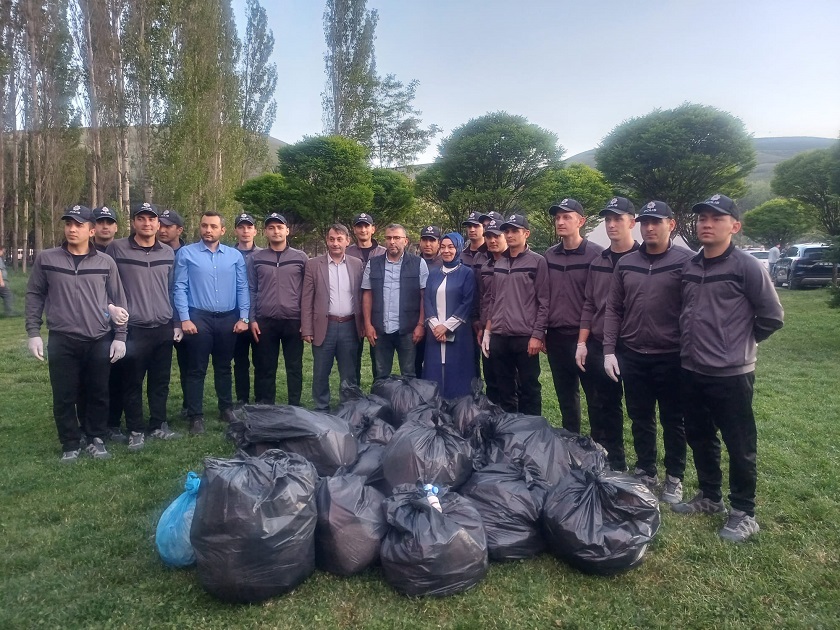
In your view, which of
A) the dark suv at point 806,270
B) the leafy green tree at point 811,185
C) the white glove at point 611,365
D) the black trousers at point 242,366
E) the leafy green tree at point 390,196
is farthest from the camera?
the leafy green tree at point 811,185

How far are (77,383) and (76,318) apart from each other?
53cm

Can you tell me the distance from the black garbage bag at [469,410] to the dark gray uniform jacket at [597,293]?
2.98 feet

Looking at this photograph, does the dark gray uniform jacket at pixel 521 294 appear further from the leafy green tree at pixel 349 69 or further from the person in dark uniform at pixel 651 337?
the leafy green tree at pixel 349 69

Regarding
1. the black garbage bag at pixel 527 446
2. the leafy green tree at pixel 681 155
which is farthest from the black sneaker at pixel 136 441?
the leafy green tree at pixel 681 155

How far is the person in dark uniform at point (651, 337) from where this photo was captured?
11.7ft

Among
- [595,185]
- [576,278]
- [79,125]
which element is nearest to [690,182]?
[595,185]

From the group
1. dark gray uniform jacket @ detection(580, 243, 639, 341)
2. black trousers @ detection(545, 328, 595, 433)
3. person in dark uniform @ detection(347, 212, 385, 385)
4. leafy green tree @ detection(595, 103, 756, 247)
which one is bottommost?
black trousers @ detection(545, 328, 595, 433)

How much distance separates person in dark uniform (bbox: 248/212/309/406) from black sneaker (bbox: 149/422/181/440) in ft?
2.90

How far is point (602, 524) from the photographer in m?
2.86

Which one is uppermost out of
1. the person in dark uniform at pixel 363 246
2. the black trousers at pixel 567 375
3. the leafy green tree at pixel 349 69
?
the leafy green tree at pixel 349 69

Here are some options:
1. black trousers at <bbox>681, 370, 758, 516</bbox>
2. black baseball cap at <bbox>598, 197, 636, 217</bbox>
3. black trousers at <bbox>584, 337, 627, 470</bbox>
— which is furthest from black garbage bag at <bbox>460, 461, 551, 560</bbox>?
black baseball cap at <bbox>598, 197, 636, 217</bbox>

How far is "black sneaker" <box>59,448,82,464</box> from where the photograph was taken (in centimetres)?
441

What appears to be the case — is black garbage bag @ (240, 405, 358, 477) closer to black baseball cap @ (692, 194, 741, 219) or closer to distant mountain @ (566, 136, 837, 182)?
black baseball cap @ (692, 194, 741, 219)

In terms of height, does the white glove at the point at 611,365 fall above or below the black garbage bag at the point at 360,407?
above
